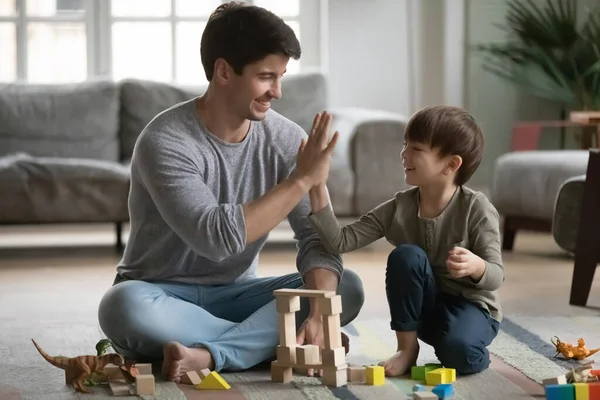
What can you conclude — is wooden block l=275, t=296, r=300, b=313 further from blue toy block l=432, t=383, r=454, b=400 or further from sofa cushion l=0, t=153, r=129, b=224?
sofa cushion l=0, t=153, r=129, b=224

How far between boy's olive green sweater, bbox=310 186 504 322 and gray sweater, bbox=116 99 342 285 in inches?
2.5

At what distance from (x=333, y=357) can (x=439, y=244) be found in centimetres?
37

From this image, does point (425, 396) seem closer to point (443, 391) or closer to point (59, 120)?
point (443, 391)

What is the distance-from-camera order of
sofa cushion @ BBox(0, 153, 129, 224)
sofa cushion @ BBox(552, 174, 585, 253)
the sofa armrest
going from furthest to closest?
the sofa armrest
sofa cushion @ BBox(0, 153, 129, 224)
sofa cushion @ BBox(552, 174, 585, 253)

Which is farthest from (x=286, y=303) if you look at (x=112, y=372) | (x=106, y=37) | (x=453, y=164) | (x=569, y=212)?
(x=106, y=37)

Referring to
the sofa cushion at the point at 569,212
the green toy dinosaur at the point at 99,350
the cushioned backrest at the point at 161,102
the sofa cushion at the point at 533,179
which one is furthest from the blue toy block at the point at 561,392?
the cushioned backrest at the point at 161,102

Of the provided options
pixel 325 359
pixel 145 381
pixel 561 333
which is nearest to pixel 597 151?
pixel 561 333

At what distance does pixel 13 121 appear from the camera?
5.04 m

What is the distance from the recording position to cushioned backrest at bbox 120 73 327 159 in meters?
5.18

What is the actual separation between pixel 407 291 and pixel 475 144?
14.0 inches

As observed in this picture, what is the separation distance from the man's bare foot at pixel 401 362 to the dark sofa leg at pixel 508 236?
8.51 ft

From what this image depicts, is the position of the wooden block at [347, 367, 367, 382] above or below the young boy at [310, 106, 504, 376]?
below

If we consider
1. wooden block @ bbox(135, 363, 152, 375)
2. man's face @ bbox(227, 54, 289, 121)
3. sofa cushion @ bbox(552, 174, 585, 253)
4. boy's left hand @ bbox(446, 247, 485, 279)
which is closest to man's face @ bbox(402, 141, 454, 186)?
boy's left hand @ bbox(446, 247, 485, 279)

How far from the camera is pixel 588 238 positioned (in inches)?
131
